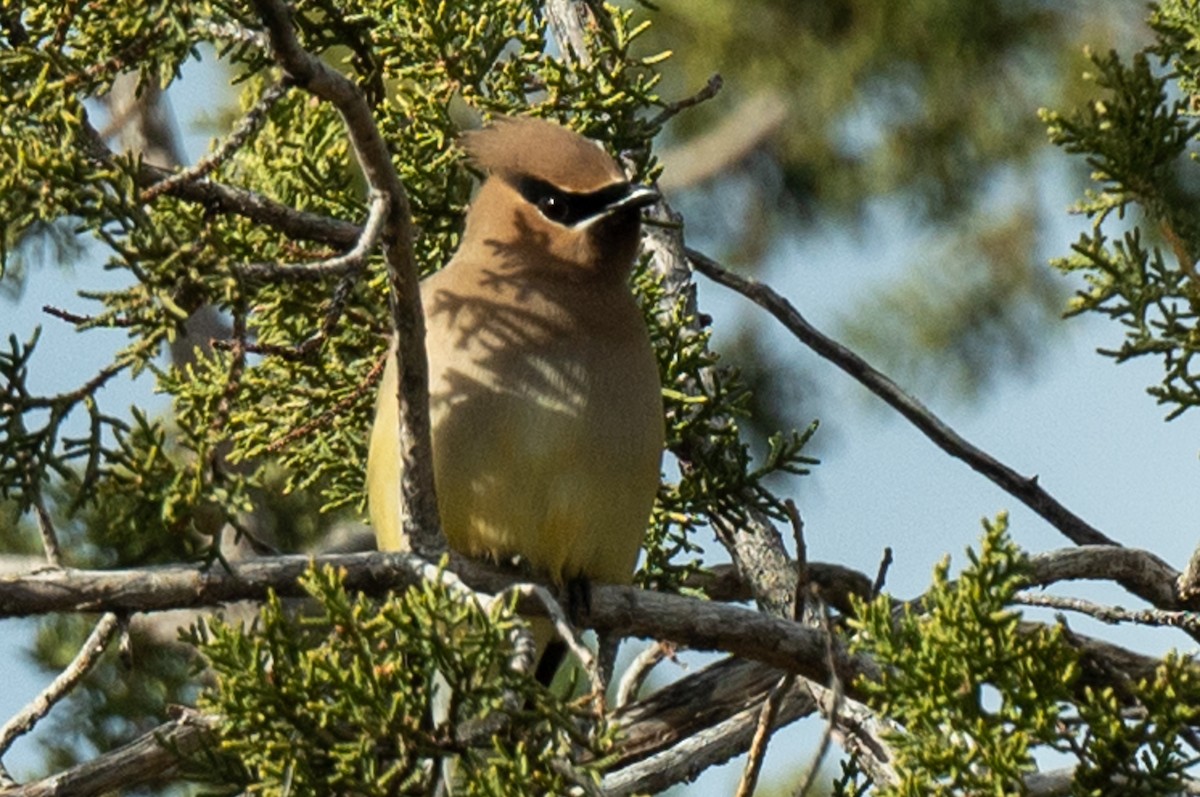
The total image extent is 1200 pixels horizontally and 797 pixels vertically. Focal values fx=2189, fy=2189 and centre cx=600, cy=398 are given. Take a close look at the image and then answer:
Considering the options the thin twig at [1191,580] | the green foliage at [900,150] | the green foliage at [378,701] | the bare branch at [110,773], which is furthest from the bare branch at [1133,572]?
the green foliage at [900,150]

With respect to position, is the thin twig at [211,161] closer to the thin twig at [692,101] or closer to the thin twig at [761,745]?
the thin twig at [761,745]

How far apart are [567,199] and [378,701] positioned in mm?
1837

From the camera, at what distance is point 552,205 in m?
4.57

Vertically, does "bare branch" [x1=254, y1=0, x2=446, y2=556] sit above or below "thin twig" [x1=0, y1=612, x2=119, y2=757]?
above

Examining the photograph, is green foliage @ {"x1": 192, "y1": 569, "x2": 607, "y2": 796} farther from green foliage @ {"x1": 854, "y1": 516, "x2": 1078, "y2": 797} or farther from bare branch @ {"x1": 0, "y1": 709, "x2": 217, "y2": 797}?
bare branch @ {"x1": 0, "y1": 709, "x2": 217, "y2": 797}

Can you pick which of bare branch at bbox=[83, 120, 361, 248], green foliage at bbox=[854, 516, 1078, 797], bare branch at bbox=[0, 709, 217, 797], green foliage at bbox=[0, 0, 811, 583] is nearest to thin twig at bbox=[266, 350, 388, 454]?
green foliage at bbox=[0, 0, 811, 583]

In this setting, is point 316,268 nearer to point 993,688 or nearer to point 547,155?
point 993,688

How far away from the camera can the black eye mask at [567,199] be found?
4.49 metres

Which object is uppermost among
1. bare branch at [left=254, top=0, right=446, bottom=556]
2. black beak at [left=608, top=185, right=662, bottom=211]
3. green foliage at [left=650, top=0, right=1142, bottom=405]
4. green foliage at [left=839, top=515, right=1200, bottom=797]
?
green foliage at [left=650, top=0, right=1142, bottom=405]

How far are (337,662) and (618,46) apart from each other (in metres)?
1.96

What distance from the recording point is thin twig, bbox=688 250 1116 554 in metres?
4.56

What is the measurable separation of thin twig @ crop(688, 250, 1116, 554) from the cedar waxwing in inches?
20.7

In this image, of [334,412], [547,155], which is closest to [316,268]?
[334,412]

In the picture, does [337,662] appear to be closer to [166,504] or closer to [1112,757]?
[166,504]
